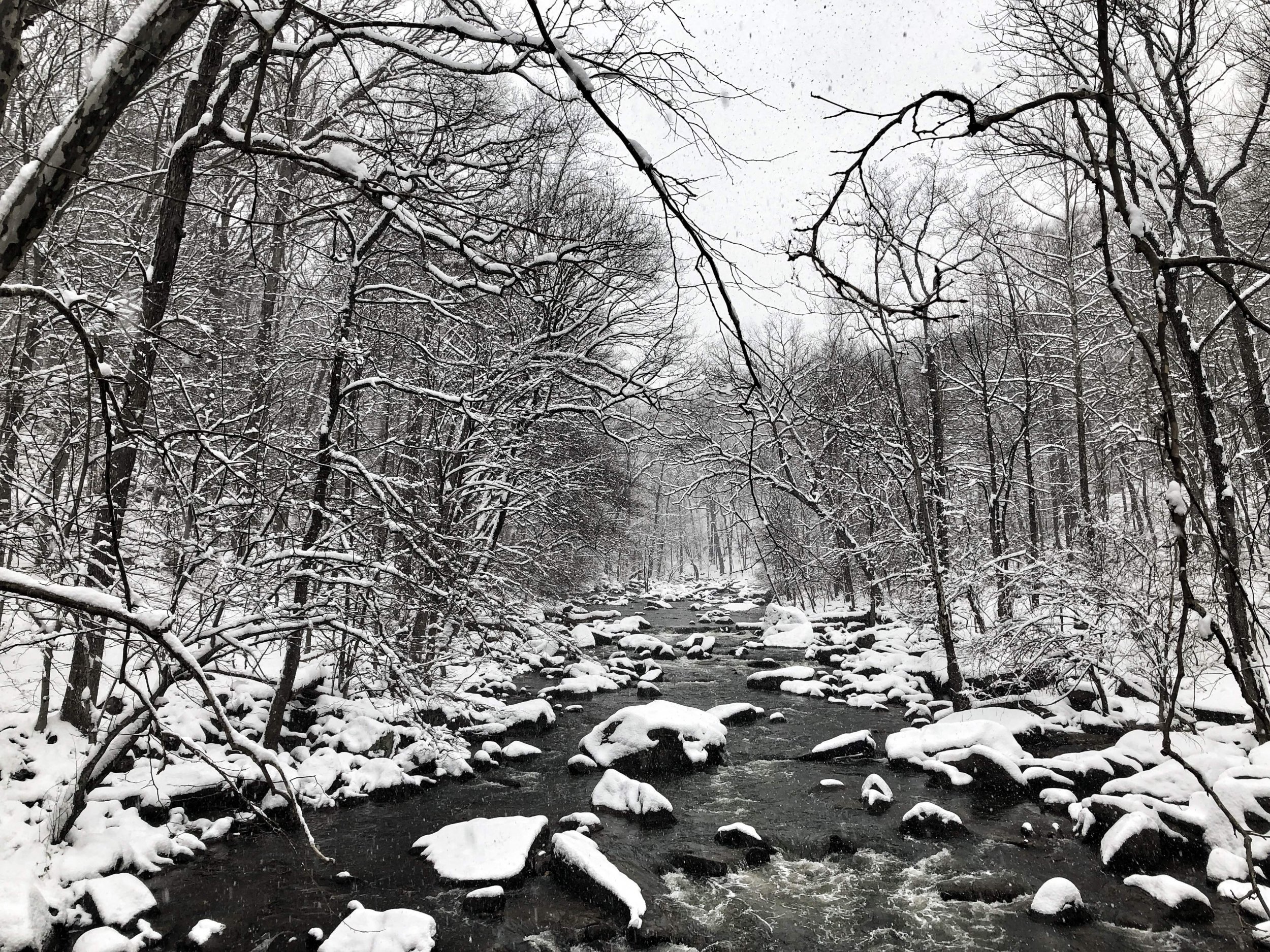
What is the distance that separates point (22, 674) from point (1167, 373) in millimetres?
13489

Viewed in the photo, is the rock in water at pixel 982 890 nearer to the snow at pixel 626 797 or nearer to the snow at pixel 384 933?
the snow at pixel 626 797

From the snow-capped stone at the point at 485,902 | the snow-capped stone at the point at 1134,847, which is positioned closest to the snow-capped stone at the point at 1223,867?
the snow-capped stone at the point at 1134,847

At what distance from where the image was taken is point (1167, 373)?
3.12 feet

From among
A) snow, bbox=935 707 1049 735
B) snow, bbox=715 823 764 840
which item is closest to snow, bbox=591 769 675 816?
snow, bbox=715 823 764 840

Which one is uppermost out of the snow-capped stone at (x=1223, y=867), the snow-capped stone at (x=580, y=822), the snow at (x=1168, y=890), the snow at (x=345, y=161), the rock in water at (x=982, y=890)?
the snow at (x=345, y=161)

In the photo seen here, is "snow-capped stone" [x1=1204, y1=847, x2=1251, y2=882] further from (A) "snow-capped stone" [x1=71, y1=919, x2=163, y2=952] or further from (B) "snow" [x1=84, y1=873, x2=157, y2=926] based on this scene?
(B) "snow" [x1=84, y1=873, x2=157, y2=926]

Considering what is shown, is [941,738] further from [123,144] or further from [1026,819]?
[123,144]

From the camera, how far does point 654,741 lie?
37.7 feet

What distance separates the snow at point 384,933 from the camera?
606 centimetres

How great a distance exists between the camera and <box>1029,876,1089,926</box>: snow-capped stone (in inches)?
273

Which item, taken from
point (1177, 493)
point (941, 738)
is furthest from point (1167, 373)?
point (941, 738)

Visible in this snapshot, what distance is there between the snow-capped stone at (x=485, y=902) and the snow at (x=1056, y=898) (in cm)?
541

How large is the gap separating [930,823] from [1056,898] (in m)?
1.98

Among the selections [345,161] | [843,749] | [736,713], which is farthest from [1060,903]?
[345,161]
